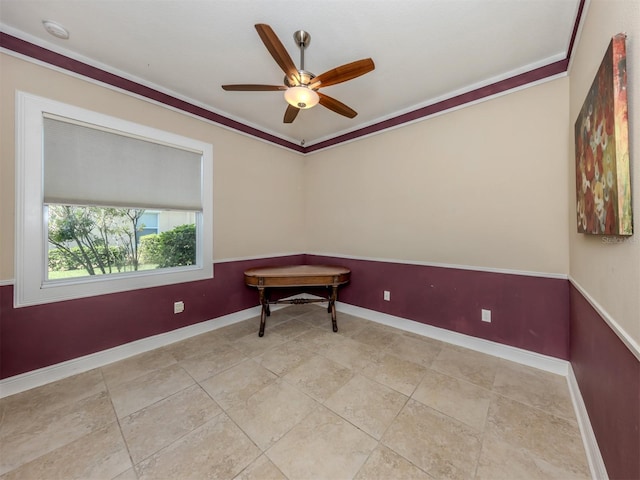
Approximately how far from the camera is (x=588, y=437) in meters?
1.33

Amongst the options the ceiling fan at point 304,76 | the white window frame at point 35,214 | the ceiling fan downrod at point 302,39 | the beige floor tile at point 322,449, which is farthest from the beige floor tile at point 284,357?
the ceiling fan downrod at point 302,39

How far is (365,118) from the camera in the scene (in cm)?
309

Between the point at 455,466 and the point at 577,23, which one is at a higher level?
the point at 577,23

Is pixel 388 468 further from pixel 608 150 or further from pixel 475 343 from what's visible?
pixel 608 150

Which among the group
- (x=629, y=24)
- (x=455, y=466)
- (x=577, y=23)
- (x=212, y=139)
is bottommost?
(x=455, y=466)

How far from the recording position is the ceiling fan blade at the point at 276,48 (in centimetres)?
137

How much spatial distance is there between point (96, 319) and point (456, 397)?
3076 millimetres

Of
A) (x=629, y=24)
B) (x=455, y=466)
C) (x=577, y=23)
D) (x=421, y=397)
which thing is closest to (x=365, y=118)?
(x=577, y=23)

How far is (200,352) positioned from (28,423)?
1098 millimetres

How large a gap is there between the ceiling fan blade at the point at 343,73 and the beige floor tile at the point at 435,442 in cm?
237

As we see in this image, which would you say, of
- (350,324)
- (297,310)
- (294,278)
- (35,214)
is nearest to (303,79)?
(294,278)

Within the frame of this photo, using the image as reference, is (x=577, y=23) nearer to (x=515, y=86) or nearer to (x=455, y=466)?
(x=515, y=86)

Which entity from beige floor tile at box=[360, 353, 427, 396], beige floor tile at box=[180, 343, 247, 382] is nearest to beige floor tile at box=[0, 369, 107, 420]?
beige floor tile at box=[180, 343, 247, 382]

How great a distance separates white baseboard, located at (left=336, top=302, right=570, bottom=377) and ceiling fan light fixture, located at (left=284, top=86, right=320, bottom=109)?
2.57m
